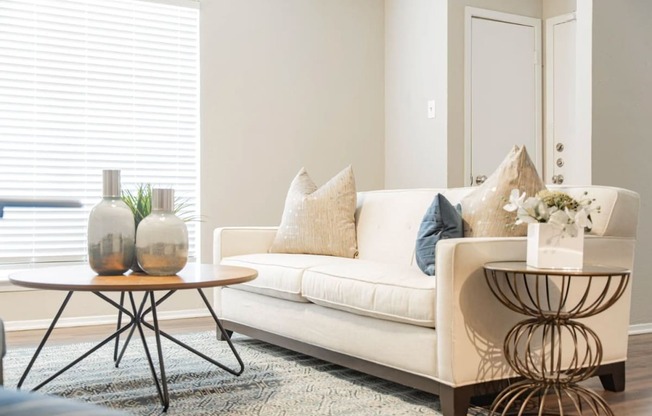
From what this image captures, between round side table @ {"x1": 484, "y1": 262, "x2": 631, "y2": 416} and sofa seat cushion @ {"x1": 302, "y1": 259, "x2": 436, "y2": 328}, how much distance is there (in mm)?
257

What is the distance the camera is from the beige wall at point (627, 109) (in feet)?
13.6

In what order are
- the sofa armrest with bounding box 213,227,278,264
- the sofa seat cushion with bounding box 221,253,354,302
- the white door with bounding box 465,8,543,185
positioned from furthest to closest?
1. the white door with bounding box 465,8,543,185
2. the sofa armrest with bounding box 213,227,278,264
3. the sofa seat cushion with bounding box 221,253,354,302

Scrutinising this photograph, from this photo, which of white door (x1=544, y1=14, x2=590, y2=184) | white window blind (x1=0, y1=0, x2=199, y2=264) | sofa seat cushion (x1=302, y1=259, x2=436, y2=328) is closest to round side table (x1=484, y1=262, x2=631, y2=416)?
sofa seat cushion (x1=302, y1=259, x2=436, y2=328)

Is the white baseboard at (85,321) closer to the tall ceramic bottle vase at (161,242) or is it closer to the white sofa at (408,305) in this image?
the white sofa at (408,305)

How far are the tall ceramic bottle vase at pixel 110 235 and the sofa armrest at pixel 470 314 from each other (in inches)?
46.3

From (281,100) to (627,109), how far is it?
2.35m

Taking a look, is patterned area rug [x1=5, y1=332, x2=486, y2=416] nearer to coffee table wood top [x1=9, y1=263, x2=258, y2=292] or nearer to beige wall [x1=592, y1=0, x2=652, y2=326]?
coffee table wood top [x1=9, y1=263, x2=258, y2=292]

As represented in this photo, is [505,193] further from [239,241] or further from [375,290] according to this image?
[239,241]

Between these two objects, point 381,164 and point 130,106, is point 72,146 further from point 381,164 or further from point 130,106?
point 381,164

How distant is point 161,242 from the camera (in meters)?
2.62

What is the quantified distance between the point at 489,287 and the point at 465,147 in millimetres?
2724

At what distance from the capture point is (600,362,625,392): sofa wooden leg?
9.30 feet

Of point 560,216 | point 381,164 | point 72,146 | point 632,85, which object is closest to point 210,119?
point 72,146

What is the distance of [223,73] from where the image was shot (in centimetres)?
496
